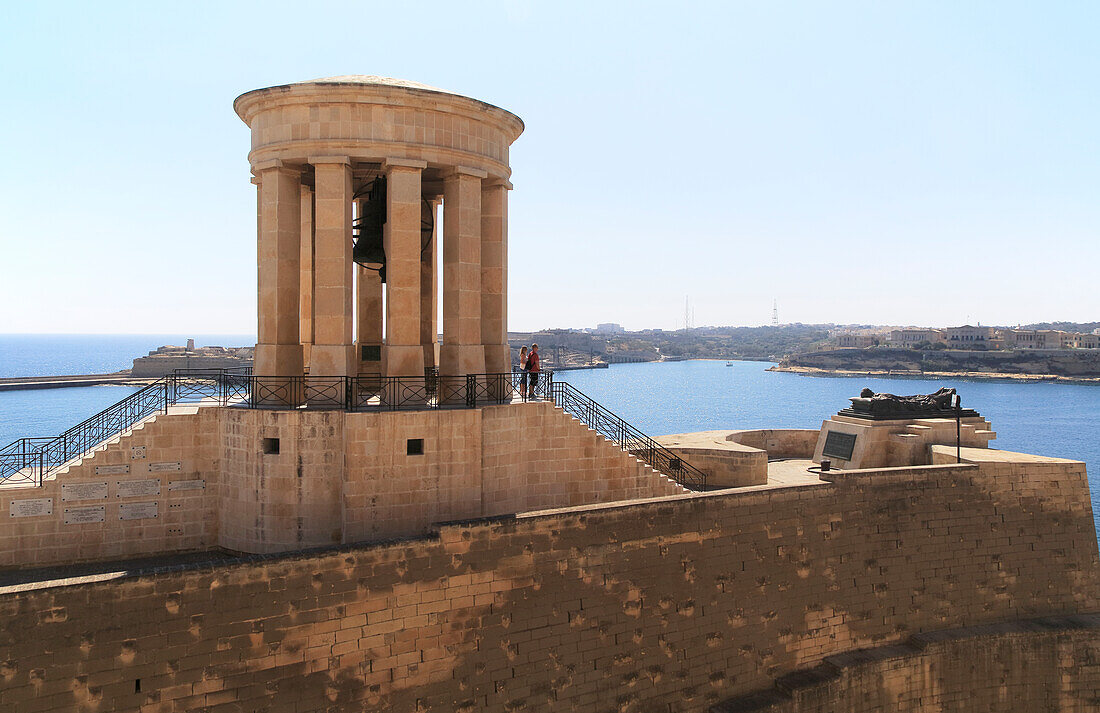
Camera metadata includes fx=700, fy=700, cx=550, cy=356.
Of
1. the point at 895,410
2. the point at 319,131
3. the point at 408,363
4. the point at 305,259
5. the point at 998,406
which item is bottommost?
the point at 998,406

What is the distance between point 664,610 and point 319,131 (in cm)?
1124

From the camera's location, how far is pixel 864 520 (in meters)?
15.4

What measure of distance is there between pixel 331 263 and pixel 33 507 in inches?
257

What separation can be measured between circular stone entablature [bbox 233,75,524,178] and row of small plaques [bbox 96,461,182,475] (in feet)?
20.0

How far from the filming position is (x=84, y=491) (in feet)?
40.6

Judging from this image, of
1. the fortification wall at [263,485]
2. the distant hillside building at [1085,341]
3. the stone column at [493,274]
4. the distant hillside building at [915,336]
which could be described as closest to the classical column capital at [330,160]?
the stone column at [493,274]

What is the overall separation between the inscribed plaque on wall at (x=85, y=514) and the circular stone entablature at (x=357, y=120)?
23.4 ft

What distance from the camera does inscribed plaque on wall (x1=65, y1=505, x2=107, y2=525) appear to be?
1222 centimetres

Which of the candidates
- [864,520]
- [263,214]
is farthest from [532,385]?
[864,520]

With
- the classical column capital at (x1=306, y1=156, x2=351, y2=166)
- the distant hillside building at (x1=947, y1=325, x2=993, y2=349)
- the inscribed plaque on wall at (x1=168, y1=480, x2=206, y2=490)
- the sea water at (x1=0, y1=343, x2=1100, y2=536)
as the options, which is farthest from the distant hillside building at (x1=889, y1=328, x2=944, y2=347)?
the inscribed plaque on wall at (x1=168, y1=480, x2=206, y2=490)

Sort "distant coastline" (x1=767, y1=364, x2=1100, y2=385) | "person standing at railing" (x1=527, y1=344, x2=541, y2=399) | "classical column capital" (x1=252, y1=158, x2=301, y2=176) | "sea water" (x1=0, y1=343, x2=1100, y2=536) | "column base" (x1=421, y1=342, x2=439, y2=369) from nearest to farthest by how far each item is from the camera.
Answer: "classical column capital" (x1=252, y1=158, x2=301, y2=176) < "person standing at railing" (x1=527, y1=344, x2=541, y2=399) < "column base" (x1=421, y1=342, x2=439, y2=369) < "sea water" (x1=0, y1=343, x2=1100, y2=536) < "distant coastline" (x1=767, y1=364, x2=1100, y2=385)

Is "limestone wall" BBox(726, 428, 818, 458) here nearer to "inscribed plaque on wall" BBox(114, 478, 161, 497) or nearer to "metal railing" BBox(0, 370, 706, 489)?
"metal railing" BBox(0, 370, 706, 489)

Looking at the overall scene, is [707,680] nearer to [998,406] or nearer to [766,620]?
[766,620]

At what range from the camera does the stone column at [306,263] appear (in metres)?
16.1
